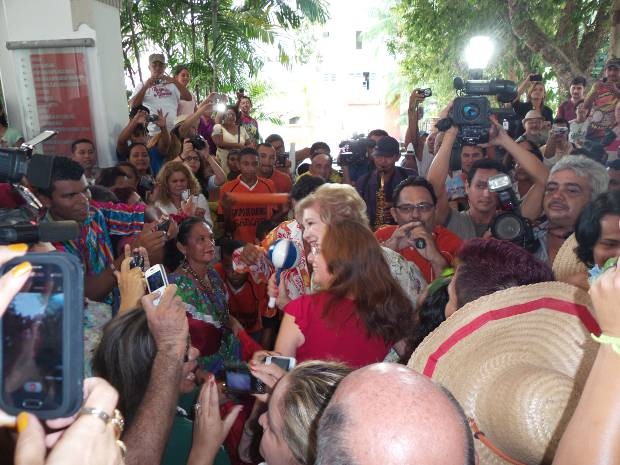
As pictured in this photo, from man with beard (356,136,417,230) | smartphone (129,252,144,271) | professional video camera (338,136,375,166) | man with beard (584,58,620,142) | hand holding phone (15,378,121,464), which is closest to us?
hand holding phone (15,378,121,464)

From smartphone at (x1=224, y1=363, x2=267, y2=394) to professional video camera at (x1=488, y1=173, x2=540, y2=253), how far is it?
1.45 m

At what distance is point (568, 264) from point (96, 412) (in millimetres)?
2100

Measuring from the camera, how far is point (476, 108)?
3197mm

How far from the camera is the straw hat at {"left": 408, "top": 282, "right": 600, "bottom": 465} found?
1157 millimetres

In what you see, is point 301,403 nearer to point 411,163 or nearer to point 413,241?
point 413,241

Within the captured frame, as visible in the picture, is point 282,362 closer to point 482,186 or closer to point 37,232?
point 37,232

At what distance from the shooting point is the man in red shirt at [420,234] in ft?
9.41

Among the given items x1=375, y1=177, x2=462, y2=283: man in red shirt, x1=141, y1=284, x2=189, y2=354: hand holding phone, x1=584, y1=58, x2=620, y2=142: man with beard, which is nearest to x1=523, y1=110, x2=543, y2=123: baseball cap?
x1=584, y1=58, x2=620, y2=142: man with beard

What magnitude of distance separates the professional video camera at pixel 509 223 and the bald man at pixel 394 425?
182 cm

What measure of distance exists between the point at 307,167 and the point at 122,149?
7.33ft

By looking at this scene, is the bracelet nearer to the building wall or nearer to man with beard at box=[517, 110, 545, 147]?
the building wall

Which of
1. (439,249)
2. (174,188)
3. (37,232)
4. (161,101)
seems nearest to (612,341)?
(37,232)

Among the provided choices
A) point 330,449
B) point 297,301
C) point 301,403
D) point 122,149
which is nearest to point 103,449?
point 330,449

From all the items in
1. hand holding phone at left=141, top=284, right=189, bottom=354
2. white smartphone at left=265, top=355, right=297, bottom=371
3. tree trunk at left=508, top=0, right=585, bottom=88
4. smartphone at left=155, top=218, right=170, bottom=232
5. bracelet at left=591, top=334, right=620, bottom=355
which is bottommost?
white smartphone at left=265, top=355, right=297, bottom=371
